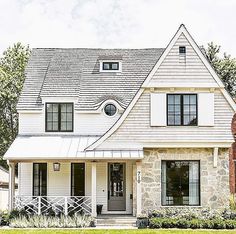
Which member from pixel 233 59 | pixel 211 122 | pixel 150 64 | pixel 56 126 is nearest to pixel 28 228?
pixel 56 126

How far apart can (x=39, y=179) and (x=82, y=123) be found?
11.4 feet

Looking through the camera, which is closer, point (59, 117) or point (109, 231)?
point (109, 231)

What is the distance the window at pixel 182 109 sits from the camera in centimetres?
2566

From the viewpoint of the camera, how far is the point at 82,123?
2859 cm

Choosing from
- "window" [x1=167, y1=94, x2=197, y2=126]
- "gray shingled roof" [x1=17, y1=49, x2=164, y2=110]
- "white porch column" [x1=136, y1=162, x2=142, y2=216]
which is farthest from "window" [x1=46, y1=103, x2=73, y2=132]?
"window" [x1=167, y1=94, x2=197, y2=126]

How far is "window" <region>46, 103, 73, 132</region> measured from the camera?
28.6 meters

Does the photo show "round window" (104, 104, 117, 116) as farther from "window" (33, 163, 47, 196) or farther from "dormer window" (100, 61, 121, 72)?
"window" (33, 163, 47, 196)

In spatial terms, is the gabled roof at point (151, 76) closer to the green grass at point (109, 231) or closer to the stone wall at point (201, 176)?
the stone wall at point (201, 176)

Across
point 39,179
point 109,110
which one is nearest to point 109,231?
point 39,179

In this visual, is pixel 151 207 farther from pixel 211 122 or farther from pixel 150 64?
pixel 150 64

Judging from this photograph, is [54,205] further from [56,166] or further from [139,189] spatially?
[139,189]

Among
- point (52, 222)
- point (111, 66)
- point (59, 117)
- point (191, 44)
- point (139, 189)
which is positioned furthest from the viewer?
point (111, 66)

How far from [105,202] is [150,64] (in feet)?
27.3

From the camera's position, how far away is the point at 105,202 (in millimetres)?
27547
